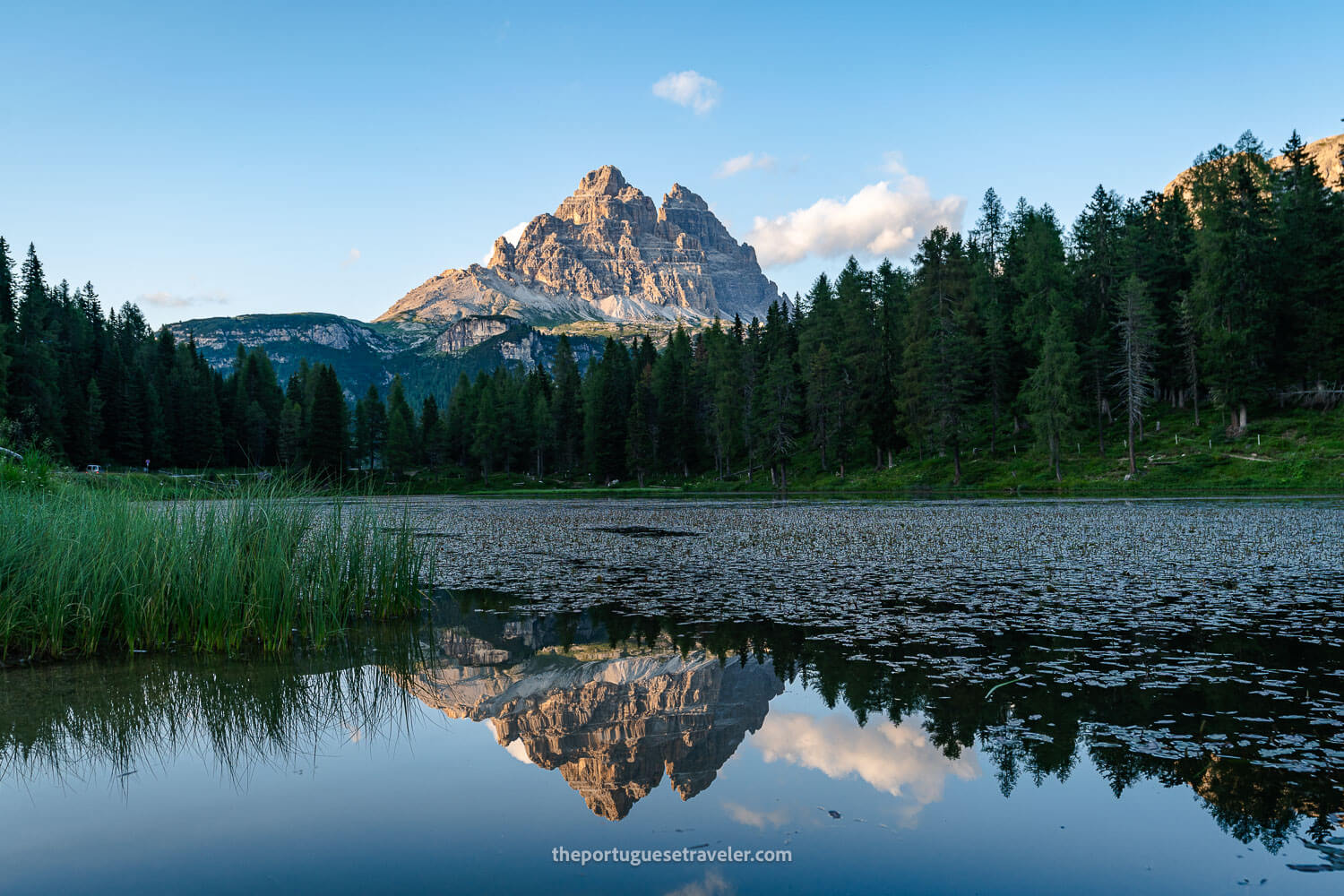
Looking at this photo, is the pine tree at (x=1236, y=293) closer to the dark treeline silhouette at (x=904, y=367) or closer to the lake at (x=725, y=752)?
the dark treeline silhouette at (x=904, y=367)

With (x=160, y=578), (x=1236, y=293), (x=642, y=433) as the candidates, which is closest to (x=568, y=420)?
(x=642, y=433)

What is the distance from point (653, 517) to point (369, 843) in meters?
33.5

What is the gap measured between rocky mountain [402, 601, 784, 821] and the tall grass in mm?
2498

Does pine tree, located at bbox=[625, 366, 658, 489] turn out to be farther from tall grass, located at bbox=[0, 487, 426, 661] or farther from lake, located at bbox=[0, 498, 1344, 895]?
lake, located at bbox=[0, 498, 1344, 895]

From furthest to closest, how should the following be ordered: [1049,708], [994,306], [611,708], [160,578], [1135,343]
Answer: [994,306]
[1135,343]
[160,578]
[611,708]
[1049,708]

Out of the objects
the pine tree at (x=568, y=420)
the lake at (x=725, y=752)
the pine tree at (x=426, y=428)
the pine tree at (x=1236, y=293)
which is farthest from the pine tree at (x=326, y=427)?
the lake at (x=725, y=752)

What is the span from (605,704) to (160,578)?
7014mm

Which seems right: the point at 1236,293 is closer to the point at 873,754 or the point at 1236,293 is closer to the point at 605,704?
the point at 873,754

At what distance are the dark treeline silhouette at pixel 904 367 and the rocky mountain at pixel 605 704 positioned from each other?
57.5 m

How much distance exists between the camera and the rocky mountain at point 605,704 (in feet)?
21.2

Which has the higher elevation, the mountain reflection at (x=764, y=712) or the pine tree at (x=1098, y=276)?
the pine tree at (x=1098, y=276)

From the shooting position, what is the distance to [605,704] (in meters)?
8.14

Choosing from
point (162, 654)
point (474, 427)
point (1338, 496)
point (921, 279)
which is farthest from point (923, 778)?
point (474, 427)

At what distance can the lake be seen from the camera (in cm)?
490
